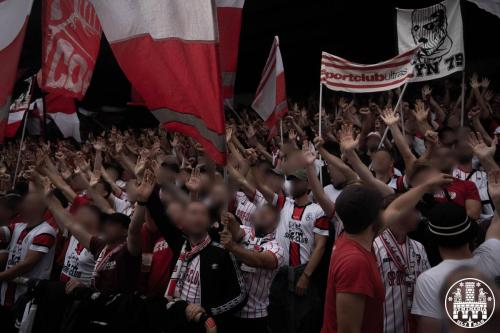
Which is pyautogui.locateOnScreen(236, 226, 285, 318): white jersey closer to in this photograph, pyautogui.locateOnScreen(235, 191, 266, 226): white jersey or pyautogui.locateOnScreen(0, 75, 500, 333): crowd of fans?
pyautogui.locateOnScreen(0, 75, 500, 333): crowd of fans

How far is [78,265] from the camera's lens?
538 centimetres

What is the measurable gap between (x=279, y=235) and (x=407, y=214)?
1991mm

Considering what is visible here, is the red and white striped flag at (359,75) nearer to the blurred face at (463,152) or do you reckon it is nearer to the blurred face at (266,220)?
the blurred face at (463,152)

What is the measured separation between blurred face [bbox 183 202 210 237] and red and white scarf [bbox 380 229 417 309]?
120 cm

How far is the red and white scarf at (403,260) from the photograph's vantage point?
13.2 ft

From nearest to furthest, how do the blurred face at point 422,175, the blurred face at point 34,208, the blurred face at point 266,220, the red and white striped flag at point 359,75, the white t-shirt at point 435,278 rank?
the white t-shirt at point 435,278 < the blurred face at point 422,175 < the blurred face at point 266,220 < the blurred face at point 34,208 < the red and white striped flag at point 359,75

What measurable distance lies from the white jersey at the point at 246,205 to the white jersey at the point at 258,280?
105 centimetres

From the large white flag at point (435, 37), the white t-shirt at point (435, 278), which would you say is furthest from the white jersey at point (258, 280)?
the large white flag at point (435, 37)

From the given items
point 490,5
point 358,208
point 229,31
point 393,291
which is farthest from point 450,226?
point 490,5

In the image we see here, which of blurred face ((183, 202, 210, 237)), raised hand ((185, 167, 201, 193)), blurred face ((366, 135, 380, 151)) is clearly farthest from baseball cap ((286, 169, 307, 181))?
blurred face ((366, 135, 380, 151))

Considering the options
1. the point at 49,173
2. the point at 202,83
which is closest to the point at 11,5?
the point at 49,173

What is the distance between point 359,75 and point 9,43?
3.91 metres

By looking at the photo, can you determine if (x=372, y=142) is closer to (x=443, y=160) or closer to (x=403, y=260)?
(x=443, y=160)

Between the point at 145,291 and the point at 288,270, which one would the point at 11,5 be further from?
the point at 288,270
